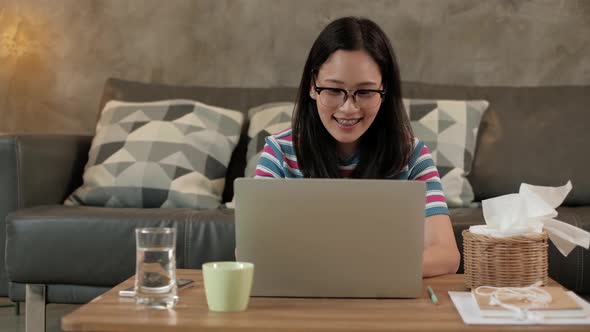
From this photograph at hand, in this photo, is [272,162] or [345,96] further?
[272,162]

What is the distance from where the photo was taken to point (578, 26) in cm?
310

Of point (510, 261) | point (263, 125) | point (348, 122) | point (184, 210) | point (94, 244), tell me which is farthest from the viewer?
point (263, 125)

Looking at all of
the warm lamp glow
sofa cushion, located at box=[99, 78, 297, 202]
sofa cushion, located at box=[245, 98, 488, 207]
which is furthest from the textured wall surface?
sofa cushion, located at box=[245, 98, 488, 207]

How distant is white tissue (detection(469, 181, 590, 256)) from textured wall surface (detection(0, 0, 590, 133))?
6.21ft

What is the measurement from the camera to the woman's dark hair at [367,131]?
160 cm

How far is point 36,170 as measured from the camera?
2457mm

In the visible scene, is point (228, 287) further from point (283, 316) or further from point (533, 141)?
point (533, 141)

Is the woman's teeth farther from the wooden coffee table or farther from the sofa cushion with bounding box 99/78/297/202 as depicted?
the sofa cushion with bounding box 99/78/297/202

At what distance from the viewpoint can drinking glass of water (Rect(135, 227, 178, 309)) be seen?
1.08 metres

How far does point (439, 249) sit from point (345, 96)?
342mm

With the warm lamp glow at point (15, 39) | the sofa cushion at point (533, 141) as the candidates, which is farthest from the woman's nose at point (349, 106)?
the warm lamp glow at point (15, 39)

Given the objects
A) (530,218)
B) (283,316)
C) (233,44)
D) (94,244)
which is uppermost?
(233,44)

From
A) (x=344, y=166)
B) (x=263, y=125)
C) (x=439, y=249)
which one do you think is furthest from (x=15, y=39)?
(x=439, y=249)

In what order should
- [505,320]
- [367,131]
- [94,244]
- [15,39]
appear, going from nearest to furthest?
[505,320] < [367,131] < [94,244] < [15,39]
